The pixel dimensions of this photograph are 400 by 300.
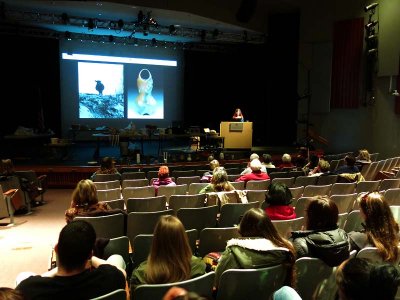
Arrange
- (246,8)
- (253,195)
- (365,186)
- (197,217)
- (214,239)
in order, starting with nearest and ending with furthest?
(214,239)
(197,217)
(253,195)
(365,186)
(246,8)

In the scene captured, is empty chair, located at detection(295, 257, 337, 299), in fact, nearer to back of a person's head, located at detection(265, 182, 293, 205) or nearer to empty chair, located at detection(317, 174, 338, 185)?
back of a person's head, located at detection(265, 182, 293, 205)

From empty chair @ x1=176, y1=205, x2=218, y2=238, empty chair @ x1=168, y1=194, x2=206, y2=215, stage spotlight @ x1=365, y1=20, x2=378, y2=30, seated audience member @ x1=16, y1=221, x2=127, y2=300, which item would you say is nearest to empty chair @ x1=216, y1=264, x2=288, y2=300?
seated audience member @ x1=16, y1=221, x2=127, y2=300

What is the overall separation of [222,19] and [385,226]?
36.7 feet

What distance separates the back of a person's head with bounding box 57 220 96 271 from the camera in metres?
1.94

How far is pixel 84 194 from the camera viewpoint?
3697 mm

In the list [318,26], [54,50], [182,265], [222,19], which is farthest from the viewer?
[54,50]

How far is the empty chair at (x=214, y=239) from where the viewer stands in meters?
3.24

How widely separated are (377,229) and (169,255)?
1550 mm

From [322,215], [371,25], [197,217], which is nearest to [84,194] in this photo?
[197,217]

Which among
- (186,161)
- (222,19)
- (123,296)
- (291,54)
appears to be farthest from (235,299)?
(291,54)

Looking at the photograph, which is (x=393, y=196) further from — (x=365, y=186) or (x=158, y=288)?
(x=158, y=288)

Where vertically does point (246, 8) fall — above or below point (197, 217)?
above

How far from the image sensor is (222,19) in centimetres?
1286

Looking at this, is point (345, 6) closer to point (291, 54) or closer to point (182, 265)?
point (291, 54)
